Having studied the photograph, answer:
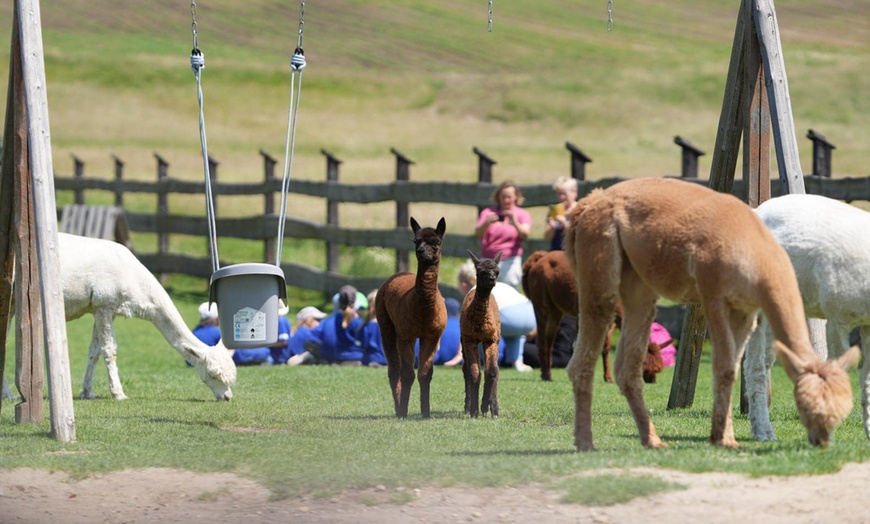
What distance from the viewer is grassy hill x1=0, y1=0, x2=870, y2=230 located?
37.2 meters

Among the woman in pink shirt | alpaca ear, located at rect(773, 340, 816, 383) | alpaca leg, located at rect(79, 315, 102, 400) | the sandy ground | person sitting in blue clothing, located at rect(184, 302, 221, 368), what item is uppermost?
the woman in pink shirt

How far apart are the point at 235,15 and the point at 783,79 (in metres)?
35.3

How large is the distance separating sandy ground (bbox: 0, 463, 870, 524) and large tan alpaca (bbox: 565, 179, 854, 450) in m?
0.48

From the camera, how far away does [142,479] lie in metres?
5.83

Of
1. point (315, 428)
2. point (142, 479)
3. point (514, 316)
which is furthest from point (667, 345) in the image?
point (142, 479)

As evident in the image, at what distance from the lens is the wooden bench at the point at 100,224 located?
20469 mm

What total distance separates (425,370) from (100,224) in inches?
540

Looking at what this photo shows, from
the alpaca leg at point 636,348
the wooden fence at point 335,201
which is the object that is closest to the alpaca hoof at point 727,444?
the alpaca leg at point 636,348

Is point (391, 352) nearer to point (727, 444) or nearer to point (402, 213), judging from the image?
point (727, 444)

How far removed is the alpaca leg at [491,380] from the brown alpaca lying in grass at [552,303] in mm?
2742

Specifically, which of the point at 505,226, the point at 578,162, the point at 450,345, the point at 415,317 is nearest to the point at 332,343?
the point at 450,345

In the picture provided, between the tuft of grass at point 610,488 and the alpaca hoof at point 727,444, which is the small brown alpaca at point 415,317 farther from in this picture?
the tuft of grass at point 610,488

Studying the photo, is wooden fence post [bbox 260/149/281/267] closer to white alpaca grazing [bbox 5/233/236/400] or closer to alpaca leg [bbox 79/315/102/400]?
white alpaca grazing [bbox 5/233/236/400]

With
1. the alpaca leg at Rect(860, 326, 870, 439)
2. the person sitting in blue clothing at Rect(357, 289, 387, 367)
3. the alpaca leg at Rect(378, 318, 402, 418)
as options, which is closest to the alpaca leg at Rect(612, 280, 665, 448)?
the alpaca leg at Rect(860, 326, 870, 439)
